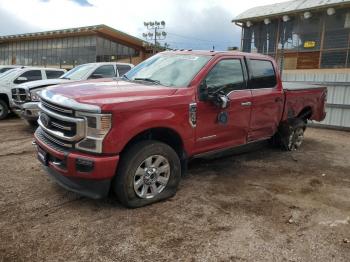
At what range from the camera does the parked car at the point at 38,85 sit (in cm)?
820

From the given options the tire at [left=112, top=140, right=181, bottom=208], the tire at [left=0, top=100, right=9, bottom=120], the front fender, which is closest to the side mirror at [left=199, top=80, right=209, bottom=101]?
the front fender

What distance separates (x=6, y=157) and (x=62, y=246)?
360 cm

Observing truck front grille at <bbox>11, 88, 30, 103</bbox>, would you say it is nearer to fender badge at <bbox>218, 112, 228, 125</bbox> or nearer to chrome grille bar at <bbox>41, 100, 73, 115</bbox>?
chrome grille bar at <bbox>41, 100, 73, 115</bbox>

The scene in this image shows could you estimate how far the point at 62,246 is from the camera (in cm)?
324

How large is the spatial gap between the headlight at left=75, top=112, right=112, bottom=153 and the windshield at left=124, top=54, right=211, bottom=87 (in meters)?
1.34

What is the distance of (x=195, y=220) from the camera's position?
12.6ft

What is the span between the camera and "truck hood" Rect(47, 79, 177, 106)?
146 inches

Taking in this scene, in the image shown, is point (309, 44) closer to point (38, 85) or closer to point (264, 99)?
point (264, 99)

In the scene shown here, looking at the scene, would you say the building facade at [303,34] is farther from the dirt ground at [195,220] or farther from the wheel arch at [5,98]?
the wheel arch at [5,98]

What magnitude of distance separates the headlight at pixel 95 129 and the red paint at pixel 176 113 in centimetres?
6

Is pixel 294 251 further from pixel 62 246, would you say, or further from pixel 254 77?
pixel 254 77

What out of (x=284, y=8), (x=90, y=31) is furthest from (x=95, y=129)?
(x=90, y=31)

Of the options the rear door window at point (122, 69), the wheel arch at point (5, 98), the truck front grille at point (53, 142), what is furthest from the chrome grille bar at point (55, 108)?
the wheel arch at point (5, 98)

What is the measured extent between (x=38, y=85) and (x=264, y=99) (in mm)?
5951
